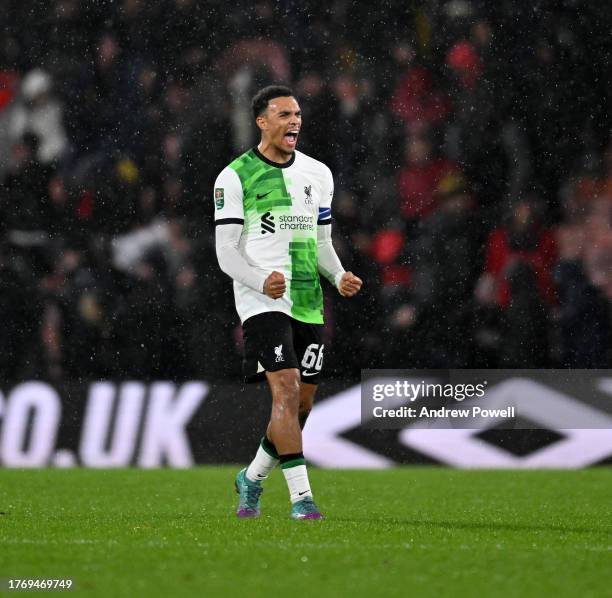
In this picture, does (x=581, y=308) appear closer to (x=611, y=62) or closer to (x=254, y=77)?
(x=611, y=62)

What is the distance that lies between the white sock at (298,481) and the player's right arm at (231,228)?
78 cm

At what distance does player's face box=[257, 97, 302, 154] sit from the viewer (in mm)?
6090

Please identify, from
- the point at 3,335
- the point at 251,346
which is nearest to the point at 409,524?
the point at 251,346

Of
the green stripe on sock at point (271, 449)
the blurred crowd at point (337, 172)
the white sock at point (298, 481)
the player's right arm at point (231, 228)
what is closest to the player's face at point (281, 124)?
the player's right arm at point (231, 228)

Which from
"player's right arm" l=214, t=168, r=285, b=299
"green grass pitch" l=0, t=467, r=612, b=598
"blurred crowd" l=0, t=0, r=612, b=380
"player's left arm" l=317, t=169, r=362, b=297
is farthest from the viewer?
"blurred crowd" l=0, t=0, r=612, b=380

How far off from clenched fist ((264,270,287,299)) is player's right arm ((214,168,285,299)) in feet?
0.37

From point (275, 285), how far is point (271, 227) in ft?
1.28

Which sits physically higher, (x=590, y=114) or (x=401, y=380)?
(x=590, y=114)

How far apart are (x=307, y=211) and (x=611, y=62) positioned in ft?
21.9

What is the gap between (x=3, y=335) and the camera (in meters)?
11.6

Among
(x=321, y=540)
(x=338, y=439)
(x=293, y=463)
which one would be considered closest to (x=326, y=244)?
(x=293, y=463)

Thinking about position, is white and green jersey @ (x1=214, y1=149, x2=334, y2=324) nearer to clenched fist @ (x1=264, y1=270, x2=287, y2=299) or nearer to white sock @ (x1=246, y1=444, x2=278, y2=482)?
clenched fist @ (x1=264, y1=270, x2=287, y2=299)

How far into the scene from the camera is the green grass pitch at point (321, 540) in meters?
4.11

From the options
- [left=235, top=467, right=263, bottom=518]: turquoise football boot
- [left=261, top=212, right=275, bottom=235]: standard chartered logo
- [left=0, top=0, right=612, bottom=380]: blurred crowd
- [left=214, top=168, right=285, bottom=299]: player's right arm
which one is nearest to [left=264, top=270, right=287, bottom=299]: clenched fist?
[left=214, top=168, right=285, bottom=299]: player's right arm
